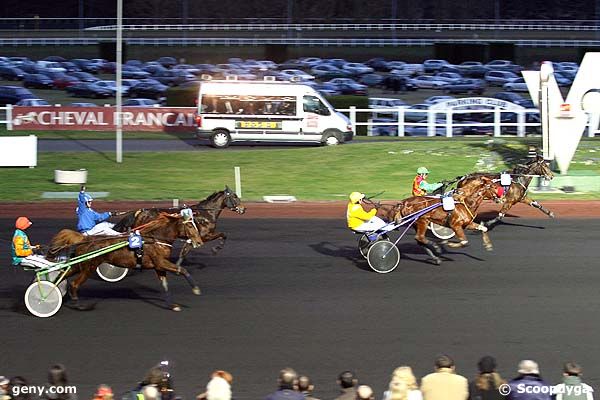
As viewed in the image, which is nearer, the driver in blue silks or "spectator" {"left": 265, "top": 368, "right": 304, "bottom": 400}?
"spectator" {"left": 265, "top": 368, "right": 304, "bottom": 400}

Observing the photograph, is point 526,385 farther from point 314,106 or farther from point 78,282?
point 314,106

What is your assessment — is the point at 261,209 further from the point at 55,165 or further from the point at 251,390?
the point at 251,390

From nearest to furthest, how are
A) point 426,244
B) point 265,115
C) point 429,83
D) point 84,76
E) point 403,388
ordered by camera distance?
point 403,388 < point 426,244 < point 265,115 < point 429,83 < point 84,76

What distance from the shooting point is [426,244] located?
17.6 meters

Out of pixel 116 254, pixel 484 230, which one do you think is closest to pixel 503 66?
pixel 484 230

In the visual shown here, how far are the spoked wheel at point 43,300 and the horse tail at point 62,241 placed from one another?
425 mm

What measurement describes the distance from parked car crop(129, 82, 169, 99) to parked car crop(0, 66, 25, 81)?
9.61 m

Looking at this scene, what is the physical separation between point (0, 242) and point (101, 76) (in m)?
46.1

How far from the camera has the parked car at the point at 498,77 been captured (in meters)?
61.2

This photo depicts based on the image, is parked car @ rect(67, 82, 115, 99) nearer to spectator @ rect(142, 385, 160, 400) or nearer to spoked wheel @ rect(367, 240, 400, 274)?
spoked wheel @ rect(367, 240, 400, 274)

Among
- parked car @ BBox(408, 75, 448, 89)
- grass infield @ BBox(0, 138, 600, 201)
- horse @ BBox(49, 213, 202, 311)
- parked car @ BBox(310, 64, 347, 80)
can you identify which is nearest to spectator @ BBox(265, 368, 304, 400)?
horse @ BBox(49, 213, 202, 311)

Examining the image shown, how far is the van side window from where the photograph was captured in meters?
32.9

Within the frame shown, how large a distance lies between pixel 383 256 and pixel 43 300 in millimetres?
5526

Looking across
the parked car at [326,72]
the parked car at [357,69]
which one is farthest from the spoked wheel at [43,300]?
the parked car at [357,69]
